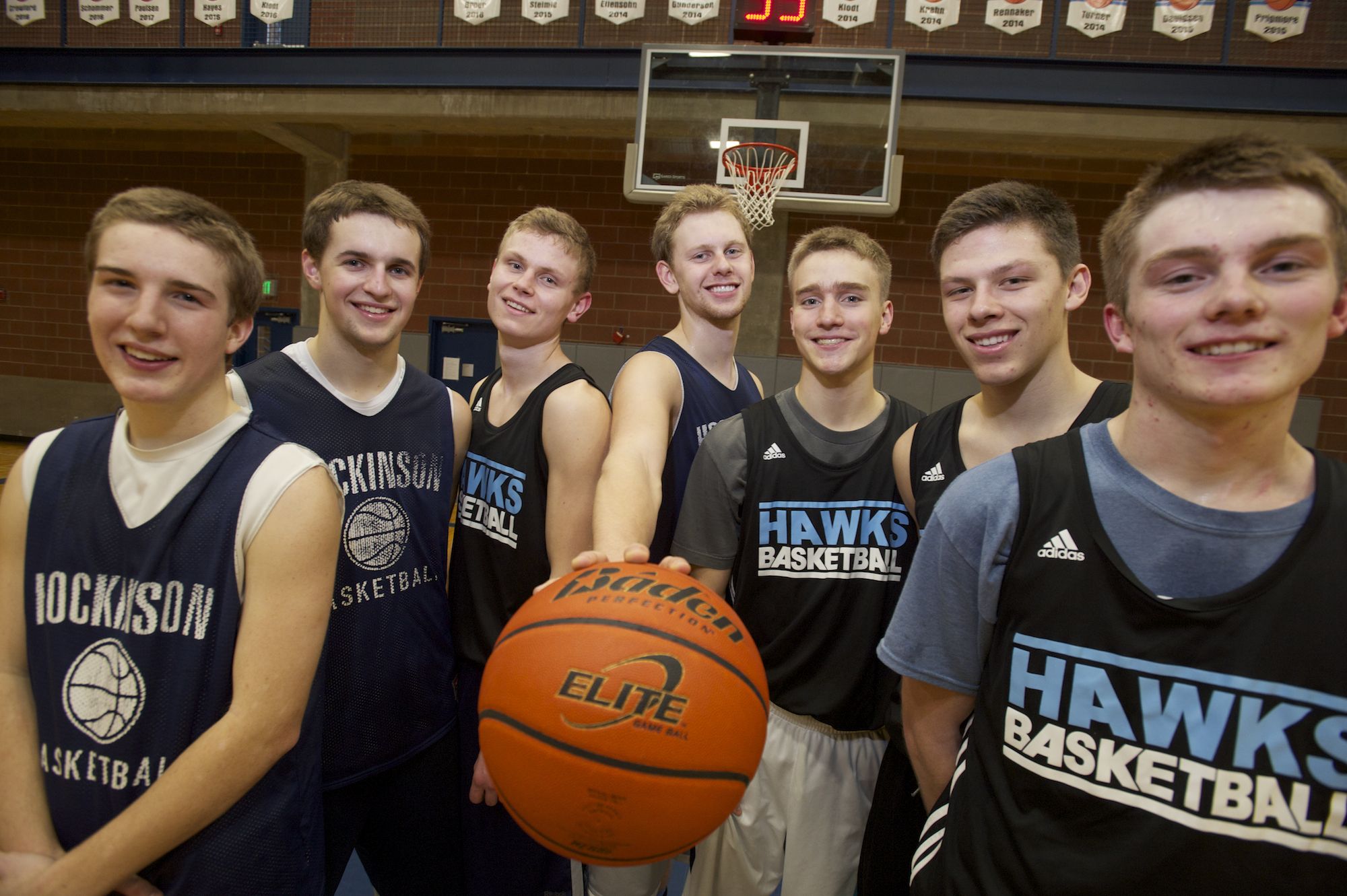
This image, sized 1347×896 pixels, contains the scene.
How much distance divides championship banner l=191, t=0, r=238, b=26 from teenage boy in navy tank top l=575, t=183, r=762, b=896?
820cm

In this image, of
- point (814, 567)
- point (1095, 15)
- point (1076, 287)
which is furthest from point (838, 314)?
point (1095, 15)

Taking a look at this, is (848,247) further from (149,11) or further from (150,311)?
(149,11)

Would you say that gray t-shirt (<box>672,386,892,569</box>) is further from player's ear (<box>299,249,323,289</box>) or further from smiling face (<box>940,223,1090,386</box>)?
player's ear (<box>299,249,323,289</box>)

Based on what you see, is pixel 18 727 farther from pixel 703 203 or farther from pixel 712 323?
pixel 703 203

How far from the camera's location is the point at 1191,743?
996 mm

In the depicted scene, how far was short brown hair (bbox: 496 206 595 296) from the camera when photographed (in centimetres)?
217

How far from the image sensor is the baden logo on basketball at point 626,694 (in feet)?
3.73

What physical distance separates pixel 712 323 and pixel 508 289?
63 centimetres

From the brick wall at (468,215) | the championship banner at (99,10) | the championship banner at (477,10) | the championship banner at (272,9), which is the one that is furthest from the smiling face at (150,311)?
the championship banner at (99,10)

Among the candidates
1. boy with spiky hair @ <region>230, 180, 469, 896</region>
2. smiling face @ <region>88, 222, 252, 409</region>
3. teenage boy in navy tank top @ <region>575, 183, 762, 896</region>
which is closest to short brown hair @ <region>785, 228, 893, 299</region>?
teenage boy in navy tank top @ <region>575, 183, 762, 896</region>

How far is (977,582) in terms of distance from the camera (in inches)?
46.8

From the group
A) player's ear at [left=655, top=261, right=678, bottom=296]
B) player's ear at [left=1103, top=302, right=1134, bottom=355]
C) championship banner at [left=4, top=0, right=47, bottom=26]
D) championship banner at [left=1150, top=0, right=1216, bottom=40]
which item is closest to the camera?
Answer: player's ear at [left=1103, top=302, right=1134, bottom=355]

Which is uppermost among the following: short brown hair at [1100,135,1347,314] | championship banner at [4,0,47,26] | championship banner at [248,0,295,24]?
championship banner at [4,0,47,26]

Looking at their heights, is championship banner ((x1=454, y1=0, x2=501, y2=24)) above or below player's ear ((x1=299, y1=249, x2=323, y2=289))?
above
